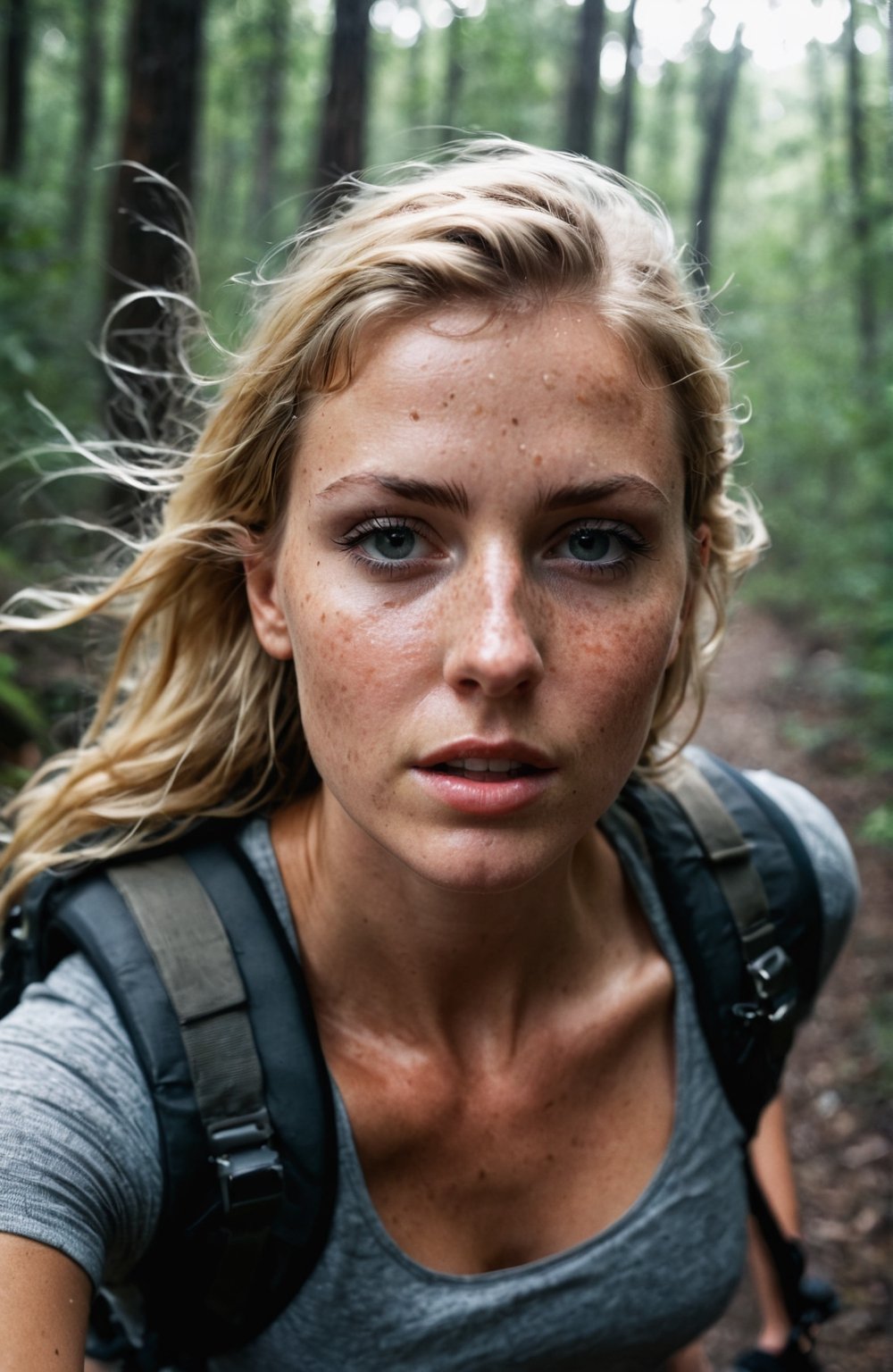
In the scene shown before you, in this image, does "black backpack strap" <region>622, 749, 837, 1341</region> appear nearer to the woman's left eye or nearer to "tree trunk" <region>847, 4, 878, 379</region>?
the woman's left eye

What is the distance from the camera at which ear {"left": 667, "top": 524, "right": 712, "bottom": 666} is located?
228 cm

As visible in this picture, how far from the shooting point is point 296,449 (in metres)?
2.02

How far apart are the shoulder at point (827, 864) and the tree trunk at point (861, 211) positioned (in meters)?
11.0

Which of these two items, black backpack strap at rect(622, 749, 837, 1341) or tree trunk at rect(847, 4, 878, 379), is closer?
black backpack strap at rect(622, 749, 837, 1341)

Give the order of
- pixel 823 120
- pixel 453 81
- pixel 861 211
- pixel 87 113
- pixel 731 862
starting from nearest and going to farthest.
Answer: pixel 731 862
pixel 861 211
pixel 87 113
pixel 823 120
pixel 453 81

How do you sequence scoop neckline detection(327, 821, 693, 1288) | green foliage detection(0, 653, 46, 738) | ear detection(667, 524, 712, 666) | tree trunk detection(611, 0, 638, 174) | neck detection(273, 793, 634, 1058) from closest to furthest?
scoop neckline detection(327, 821, 693, 1288), neck detection(273, 793, 634, 1058), ear detection(667, 524, 712, 666), green foliage detection(0, 653, 46, 738), tree trunk detection(611, 0, 638, 174)

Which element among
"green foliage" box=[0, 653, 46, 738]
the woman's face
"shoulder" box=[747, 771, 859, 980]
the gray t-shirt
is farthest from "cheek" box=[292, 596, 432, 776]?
"green foliage" box=[0, 653, 46, 738]

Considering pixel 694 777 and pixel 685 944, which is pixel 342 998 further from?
pixel 694 777

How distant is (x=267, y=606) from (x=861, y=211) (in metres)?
12.0

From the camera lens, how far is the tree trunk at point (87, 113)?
20250 mm

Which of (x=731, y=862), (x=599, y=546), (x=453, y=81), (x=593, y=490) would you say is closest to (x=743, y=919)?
(x=731, y=862)

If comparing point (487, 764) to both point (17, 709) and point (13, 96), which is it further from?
point (13, 96)

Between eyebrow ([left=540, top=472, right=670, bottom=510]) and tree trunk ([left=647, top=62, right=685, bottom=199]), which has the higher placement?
tree trunk ([left=647, top=62, right=685, bottom=199])

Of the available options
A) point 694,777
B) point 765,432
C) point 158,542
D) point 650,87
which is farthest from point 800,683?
point 650,87
